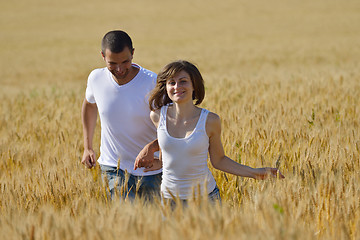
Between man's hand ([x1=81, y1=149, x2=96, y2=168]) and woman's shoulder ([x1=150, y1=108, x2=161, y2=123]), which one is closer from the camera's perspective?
woman's shoulder ([x1=150, y1=108, x2=161, y2=123])

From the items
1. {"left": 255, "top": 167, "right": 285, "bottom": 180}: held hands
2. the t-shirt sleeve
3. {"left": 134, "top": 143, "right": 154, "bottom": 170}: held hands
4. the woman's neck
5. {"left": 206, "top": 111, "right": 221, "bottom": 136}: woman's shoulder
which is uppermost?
the t-shirt sleeve

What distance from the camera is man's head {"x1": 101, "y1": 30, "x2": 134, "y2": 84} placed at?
263 cm

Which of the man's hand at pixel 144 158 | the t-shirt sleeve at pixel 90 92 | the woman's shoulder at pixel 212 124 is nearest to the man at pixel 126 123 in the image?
the t-shirt sleeve at pixel 90 92

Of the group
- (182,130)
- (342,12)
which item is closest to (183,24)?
(342,12)

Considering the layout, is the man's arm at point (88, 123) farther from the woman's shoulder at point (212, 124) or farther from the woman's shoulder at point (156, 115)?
the woman's shoulder at point (212, 124)

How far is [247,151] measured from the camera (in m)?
2.92

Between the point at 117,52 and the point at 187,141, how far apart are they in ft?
2.47

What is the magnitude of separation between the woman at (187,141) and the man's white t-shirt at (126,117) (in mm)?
429

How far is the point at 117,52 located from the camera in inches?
104

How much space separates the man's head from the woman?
1.17ft

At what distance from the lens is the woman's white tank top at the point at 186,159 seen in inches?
88.6

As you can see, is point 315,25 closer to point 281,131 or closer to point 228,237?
point 281,131

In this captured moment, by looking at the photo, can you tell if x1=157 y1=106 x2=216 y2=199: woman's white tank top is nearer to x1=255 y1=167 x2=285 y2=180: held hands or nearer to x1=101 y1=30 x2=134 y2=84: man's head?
x1=255 y1=167 x2=285 y2=180: held hands

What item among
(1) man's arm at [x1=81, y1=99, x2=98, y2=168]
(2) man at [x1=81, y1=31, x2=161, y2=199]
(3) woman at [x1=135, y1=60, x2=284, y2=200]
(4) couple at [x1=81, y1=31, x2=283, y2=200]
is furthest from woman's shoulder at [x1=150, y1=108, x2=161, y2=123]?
(1) man's arm at [x1=81, y1=99, x2=98, y2=168]
